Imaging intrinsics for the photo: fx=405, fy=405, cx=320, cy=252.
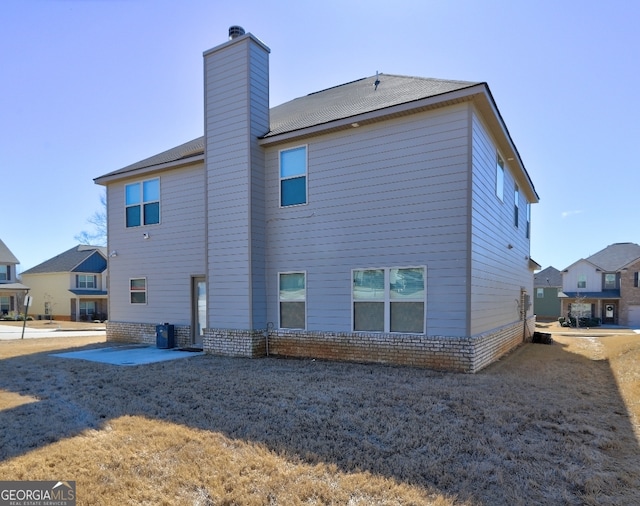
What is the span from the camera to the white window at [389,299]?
8.64 metres

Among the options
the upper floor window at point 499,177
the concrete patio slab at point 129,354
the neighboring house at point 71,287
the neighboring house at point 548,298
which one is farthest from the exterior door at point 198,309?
the neighboring house at point 548,298

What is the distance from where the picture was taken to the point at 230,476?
3562mm

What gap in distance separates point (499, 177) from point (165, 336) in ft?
34.7

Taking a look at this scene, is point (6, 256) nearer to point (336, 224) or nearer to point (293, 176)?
point (293, 176)

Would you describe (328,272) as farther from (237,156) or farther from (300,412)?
(300,412)

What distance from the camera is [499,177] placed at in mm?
10953

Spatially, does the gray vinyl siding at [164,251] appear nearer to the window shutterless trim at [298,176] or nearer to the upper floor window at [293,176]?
the window shutterless trim at [298,176]

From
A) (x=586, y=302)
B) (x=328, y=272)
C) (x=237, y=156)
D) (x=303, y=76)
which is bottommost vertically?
(x=586, y=302)

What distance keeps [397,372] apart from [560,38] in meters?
8.46

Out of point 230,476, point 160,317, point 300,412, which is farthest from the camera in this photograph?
point 160,317

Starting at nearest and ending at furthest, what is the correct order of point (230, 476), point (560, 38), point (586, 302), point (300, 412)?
point (230, 476), point (300, 412), point (560, 38), point (586, 302)

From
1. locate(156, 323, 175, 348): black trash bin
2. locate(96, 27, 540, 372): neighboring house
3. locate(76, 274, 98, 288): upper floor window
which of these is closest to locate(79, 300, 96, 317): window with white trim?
locate(76, 274, 98, 288): upper floor window

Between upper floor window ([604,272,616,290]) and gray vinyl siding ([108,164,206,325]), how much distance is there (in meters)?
41.7

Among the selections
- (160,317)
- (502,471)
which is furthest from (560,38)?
(160,317)
